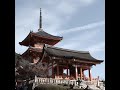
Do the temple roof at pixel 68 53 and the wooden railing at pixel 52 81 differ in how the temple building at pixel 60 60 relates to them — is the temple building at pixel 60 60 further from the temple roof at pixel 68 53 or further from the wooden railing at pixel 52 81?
the wooden railing at pixel 52 81

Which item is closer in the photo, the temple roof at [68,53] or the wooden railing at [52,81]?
the wooden railing at [52,81]

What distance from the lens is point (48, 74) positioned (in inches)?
1452

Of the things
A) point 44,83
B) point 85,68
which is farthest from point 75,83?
point 85,68

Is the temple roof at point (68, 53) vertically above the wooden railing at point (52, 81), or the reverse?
the temple roof at point (68, 53)

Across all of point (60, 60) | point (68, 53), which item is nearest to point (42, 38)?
point (68, 53)

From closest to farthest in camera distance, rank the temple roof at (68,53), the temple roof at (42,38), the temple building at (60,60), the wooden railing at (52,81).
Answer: the wooden railing at (52,81), the temple building at (60,60), the temple roof at (68,53), the temple roof at (42,38)

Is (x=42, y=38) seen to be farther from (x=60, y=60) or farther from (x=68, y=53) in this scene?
(x=60, y=60)

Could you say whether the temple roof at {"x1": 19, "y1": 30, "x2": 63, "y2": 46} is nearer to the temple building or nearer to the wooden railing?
the temple building

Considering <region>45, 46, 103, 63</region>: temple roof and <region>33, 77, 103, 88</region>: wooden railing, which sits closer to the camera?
<region>33, 77, 103, 88</region>: wooden railing

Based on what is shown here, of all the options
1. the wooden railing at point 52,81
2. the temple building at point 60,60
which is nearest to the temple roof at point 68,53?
the temple building at point 60,60

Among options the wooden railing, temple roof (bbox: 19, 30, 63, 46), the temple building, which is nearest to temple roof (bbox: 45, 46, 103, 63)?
the temple building
